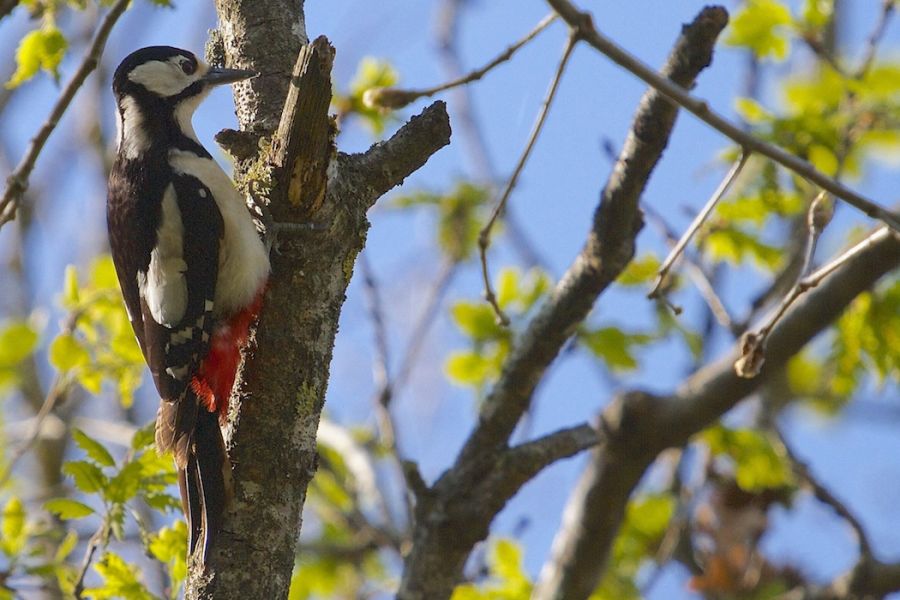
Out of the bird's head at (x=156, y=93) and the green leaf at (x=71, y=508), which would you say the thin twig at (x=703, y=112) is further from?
the bird's head at (x=156, y=93)

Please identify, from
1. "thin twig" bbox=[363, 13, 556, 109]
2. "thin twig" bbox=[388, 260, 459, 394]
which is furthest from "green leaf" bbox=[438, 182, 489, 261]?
"thin twig" bbox=[363, 13, 556, 109]

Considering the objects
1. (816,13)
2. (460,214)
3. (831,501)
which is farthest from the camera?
(460,214)

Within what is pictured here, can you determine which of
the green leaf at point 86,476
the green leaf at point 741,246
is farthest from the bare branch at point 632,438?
the green leaf at point 86,476

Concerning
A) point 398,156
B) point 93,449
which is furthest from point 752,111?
point 93,449

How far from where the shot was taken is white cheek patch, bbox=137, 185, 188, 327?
10.5 ft

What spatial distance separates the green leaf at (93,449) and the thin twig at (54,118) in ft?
1.65

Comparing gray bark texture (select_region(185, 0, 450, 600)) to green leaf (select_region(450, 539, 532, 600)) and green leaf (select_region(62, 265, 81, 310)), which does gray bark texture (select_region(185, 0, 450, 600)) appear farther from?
green leaf (select_region(450, 539, 532, 600))

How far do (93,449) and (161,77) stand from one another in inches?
55.2

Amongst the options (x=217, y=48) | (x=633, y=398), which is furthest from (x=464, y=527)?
(x=217, y=48)

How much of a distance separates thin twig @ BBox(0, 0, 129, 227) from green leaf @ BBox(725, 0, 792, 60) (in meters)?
2.26

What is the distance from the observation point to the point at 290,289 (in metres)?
2.59

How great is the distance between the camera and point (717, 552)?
4.78 metres

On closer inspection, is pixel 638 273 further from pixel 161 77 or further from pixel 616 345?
pixel 161 77

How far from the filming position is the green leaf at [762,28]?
421 centimetres
